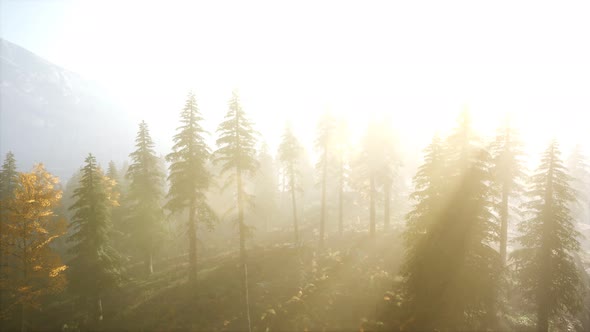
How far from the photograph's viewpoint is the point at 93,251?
67.6 feet

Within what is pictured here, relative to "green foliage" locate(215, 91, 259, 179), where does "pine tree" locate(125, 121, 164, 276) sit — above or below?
below

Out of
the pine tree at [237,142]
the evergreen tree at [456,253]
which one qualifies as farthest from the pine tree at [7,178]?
the evergreen tree at [456,253]

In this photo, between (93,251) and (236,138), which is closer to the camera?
(236,138)

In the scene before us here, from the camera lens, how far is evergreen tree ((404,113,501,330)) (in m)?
13.4

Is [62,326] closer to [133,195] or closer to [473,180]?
[133,195]

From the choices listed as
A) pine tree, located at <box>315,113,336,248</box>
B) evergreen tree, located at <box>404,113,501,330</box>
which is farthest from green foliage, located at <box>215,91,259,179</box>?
evergreen tree, located at <box>404,113,501,330</box>

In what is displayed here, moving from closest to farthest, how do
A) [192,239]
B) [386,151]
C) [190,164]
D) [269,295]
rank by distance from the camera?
[269,295] → [190,164] → [192,239] → [386,151]

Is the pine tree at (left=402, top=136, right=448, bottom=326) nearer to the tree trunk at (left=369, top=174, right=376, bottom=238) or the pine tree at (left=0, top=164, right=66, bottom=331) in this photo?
the tree trunk at (left=369, top=174, right=376, bottom=238)

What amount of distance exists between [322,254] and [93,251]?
19.2 metres

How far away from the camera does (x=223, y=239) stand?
40.2 meters

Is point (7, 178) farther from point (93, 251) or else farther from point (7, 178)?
point (93, 251)

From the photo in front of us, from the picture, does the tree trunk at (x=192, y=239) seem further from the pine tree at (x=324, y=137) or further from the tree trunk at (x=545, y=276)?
the tree trunk at (x=545, y=276)

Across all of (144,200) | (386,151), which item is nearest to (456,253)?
(386,151)

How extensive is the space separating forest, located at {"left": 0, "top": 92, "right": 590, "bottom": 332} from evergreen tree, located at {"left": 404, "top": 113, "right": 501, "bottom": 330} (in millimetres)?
62
